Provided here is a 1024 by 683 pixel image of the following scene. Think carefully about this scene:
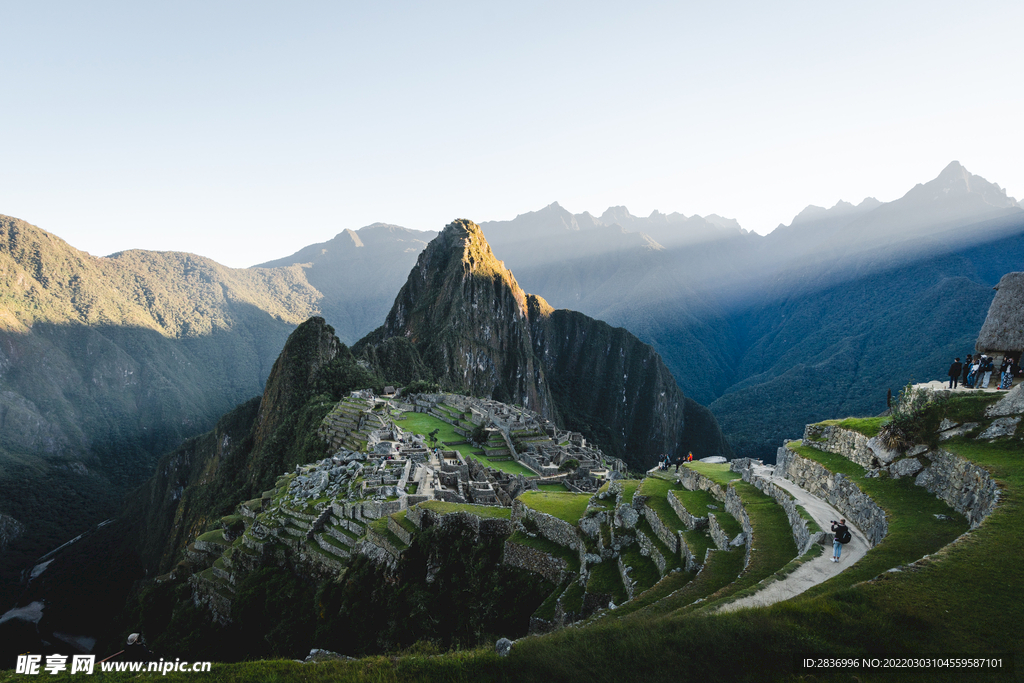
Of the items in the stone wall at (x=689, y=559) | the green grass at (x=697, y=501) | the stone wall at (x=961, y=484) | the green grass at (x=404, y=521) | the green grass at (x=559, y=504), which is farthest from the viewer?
the green grass at (x=404, y=521)

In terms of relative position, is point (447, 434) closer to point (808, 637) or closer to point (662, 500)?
point (662, 500)

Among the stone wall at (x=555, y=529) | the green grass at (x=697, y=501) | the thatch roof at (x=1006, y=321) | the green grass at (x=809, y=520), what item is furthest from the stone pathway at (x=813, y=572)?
the thatch roof at (x=1006, y=321)

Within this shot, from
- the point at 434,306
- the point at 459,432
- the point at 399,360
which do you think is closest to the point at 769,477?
the point at 459,432

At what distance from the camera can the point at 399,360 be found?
146500 mm

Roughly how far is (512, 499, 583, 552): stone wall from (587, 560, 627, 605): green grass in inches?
78.8

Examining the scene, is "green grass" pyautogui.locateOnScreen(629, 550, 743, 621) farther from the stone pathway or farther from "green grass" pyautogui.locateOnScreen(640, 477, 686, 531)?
"green grass" pyautogui.locateOnScreen(640, 477, 686, 531)

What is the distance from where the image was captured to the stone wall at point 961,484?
11764 millimetres

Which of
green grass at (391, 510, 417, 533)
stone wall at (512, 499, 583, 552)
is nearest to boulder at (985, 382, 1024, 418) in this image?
stone wall at (512, 499, 583, 552)

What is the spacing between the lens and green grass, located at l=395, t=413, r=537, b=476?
50250mm

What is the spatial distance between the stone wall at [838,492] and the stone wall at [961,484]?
1.73 meters

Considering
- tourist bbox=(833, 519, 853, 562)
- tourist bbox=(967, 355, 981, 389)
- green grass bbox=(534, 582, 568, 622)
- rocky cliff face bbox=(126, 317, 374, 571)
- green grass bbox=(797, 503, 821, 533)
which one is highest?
tourist bbox=(967, 355, 981, 389)

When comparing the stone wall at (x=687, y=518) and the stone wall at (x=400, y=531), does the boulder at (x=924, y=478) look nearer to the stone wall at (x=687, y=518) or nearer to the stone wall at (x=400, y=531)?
the stone wall at (x=687, y=518)

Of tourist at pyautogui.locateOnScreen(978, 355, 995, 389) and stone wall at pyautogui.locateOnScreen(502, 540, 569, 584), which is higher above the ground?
tourist at pyautogui.locateOnScreen(978, 355, 995, 389)

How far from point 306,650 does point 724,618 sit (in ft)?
65.5
